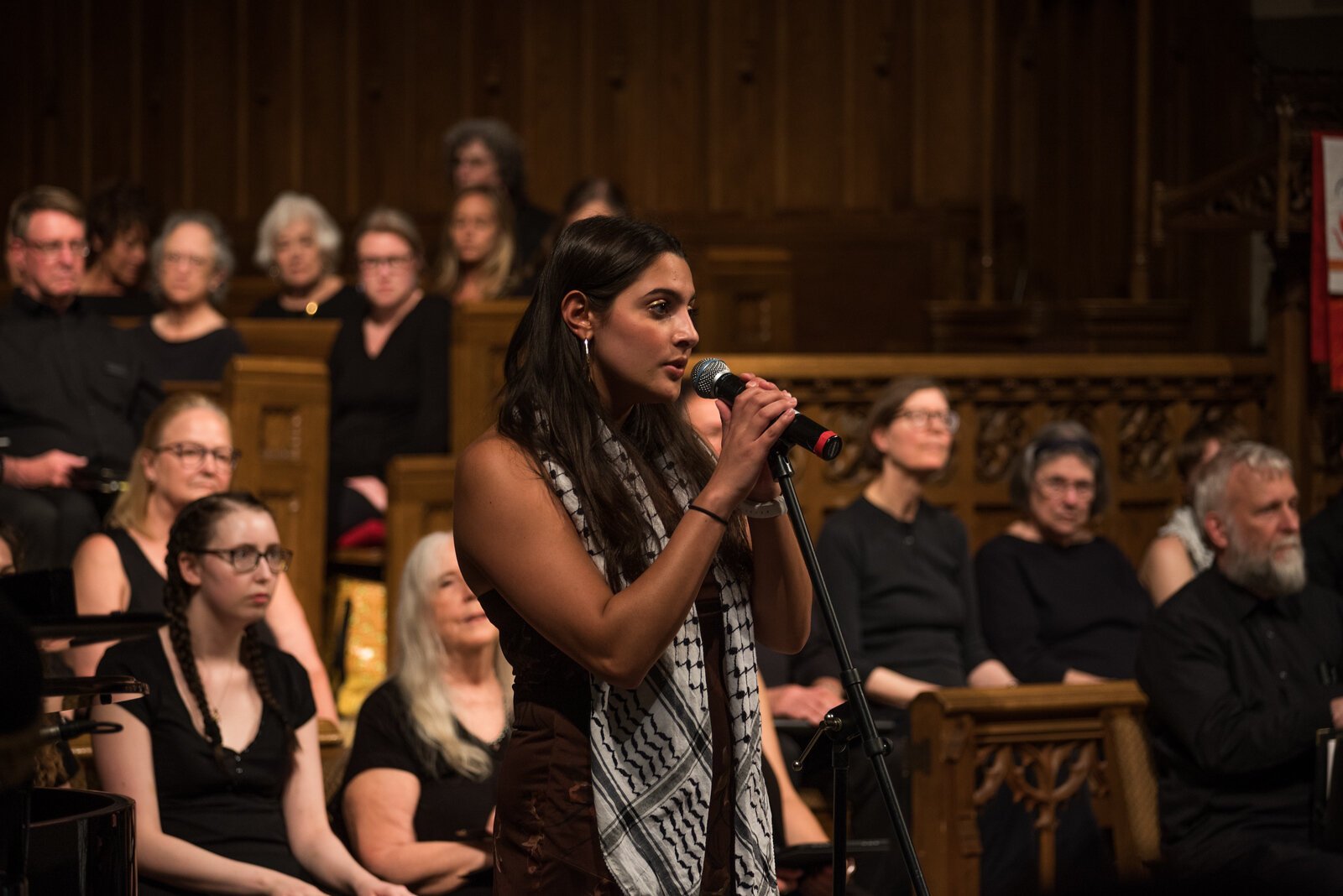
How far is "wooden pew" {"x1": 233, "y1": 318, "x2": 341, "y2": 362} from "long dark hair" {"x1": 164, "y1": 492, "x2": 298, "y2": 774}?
2.25 metres

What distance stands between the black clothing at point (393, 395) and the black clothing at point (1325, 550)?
247 cm

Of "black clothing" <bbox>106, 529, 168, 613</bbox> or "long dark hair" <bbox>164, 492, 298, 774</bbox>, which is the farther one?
"black clothing" <bbox>106, 529, 168, 613</bbox>

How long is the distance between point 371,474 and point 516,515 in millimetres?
3540

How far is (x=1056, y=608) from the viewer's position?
15.3 feet

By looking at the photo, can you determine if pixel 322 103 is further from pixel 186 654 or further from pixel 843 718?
pixel 843 718

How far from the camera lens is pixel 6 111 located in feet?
28.6

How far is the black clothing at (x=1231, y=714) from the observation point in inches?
142

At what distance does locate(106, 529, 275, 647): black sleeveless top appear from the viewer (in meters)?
3.90

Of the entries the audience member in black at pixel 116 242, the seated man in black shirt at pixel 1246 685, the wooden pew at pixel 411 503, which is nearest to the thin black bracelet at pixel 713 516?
the seated man in black shirt at pixel 1246 685

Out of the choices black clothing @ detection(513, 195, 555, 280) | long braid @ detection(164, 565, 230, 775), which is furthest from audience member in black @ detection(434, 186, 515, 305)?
long braid @ detection(164, 565, 230, 775)

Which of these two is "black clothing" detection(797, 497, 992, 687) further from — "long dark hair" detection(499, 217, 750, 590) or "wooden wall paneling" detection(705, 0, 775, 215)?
"wooden wall paneling" detection(705, 0, 775, 215)

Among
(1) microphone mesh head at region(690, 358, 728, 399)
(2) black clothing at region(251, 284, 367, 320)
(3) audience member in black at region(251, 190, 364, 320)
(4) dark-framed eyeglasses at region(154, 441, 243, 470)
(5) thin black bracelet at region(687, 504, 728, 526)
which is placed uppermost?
(3) audience member in black at region(251, 190, 364, 320)

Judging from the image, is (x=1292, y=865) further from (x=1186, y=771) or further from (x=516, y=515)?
(x=516, y=515)

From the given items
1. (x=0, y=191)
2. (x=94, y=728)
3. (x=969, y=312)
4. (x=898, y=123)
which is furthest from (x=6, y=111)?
(x=94, y=728)
